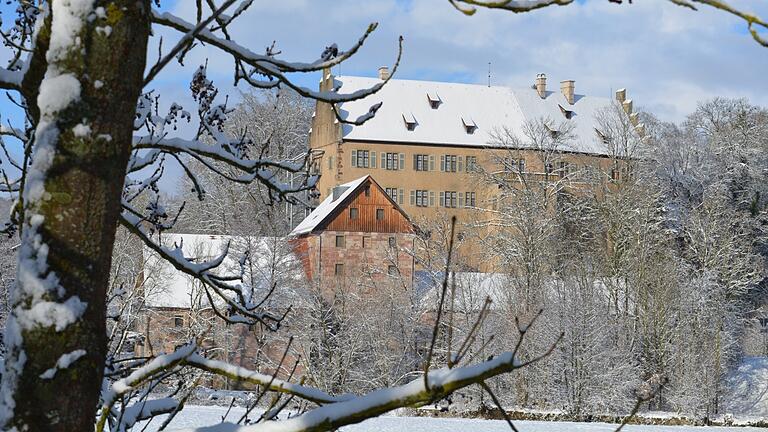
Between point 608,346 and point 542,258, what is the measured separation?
5.09m

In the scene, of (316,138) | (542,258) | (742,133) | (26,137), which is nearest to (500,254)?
(542,258)

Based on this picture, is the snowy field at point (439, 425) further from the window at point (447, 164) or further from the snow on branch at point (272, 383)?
the window at point (447, 164)

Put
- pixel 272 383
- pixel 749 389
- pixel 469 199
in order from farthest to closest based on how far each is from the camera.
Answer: pixel 469 199
pixel 749 389
pixel 272 383

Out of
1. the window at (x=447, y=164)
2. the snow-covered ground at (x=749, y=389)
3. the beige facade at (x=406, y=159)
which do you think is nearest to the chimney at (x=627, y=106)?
the beige facade at (x=406, y=159)

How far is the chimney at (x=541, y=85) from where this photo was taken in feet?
202

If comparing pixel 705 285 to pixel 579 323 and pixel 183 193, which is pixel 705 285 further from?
pixel 183 193

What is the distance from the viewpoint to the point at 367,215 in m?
42.3

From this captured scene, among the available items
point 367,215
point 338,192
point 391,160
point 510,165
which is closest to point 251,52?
point 367,215

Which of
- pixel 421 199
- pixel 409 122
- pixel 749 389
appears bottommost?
pixel 749 389

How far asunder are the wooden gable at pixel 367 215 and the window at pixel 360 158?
45.6ft

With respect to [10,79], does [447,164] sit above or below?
above

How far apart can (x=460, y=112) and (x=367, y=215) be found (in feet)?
63.3

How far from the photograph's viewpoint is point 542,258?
128ft

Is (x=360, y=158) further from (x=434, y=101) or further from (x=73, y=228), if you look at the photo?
(x=73, y=228)
